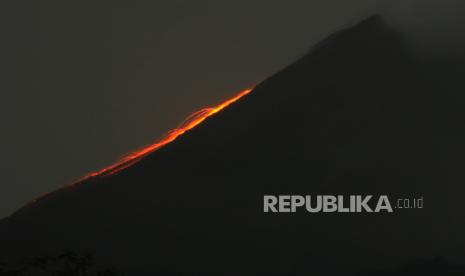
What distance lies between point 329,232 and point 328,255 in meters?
0.54

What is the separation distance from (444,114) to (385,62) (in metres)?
2.51

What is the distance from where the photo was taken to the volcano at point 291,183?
25.9 metres

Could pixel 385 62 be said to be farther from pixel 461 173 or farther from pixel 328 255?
pixel 328 255

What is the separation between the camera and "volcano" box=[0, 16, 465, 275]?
2586 centimetres

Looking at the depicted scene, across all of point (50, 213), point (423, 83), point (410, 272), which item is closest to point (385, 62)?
point (423, 83)

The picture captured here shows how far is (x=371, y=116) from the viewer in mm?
28578

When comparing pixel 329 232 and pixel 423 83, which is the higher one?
pixel 423 83

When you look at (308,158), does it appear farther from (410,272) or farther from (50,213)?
(50,213)

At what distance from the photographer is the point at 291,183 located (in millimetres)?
27062

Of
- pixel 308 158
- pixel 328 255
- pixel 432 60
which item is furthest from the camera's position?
pixel 432 60

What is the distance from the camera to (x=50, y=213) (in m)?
26.9

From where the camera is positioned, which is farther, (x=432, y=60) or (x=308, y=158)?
(x=432, y=60)

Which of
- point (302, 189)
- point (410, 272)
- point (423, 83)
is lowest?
point (410, 272)

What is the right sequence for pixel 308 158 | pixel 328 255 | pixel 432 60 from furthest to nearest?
pixel 432 60, pixel 308 158, pixel 328 255
